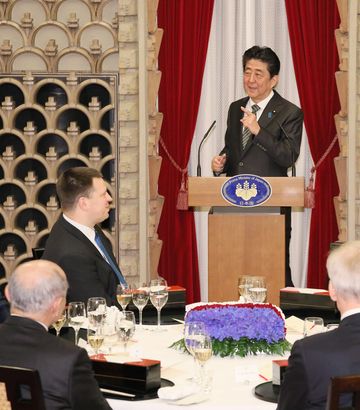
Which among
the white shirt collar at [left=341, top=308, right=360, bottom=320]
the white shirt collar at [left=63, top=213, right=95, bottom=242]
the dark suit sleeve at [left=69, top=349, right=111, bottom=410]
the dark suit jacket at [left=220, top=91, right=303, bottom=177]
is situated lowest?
the dark suit sleeve at [left=69, top=349, right=111, bottom=410]

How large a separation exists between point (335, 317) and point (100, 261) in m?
1.13

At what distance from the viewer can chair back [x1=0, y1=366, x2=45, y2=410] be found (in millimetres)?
2246

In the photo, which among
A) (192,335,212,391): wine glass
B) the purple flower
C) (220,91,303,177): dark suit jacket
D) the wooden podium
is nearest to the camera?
(192,335,212,391): wine glass

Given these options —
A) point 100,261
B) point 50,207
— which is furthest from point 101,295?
point 50,207

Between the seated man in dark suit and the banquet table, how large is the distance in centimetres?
49

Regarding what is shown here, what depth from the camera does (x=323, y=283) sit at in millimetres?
6750

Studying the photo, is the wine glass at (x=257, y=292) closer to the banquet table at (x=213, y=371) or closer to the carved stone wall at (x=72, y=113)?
the banquet table at (x=213, y=371)

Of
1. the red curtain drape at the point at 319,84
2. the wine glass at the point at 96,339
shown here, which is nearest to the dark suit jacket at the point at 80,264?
the wine glass at the point at 96,339

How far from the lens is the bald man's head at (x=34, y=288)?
251 centimetres

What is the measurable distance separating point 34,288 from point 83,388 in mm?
347

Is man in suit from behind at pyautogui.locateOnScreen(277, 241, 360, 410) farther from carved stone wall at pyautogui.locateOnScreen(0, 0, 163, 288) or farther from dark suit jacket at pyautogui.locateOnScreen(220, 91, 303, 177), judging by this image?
carved stone wall at pyautogui.locateOnScreen(0, 0, 163, 288)

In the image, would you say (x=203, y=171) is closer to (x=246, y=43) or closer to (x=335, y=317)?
(x=246, y=43)

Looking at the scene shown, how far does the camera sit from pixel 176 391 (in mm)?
2562

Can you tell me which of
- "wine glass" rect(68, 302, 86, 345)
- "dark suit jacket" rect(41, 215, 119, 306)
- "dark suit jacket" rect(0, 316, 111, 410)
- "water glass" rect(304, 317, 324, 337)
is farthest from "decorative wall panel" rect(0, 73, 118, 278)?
"dark suit jacket" rect(0, 316, 111, 410)
